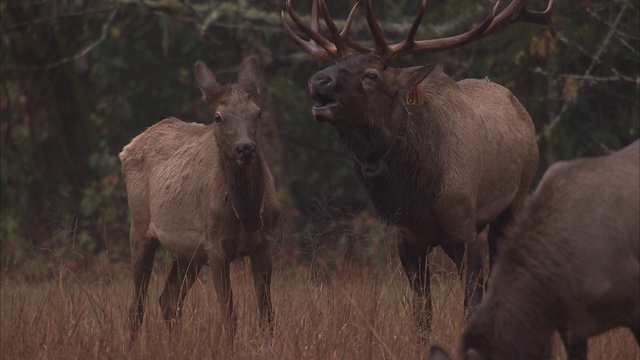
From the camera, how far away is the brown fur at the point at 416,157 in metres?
7.78

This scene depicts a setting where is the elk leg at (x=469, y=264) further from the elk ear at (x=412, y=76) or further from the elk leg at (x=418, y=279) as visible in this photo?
the elk ear at (x=412, y=76)

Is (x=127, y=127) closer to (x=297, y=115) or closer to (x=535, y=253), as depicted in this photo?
(x=297, y=115)

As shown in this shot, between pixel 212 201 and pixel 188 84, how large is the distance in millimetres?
12459

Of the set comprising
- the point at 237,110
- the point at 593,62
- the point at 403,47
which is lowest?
the point at 593,62

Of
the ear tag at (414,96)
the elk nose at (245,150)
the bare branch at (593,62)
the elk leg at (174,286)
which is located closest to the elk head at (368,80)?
the ear tag at (414,96)

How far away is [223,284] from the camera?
27.3 ft

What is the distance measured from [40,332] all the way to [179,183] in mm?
2304

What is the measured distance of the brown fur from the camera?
7.78m

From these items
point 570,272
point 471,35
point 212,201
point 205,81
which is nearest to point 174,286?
point 212,201

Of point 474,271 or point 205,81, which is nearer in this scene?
point 474,271

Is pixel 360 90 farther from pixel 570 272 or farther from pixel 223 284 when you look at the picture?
pixel 570 272

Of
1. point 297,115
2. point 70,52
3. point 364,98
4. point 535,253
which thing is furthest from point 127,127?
point 535,253

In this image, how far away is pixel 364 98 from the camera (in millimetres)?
7812

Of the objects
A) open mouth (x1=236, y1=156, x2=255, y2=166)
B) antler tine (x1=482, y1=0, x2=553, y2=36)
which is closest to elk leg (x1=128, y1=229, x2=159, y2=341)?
open mouth (x1=236, y1=156, x2=255, y2=166)
